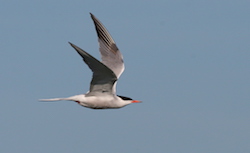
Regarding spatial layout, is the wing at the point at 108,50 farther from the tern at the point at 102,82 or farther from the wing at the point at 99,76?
the wing at the point at 99,76

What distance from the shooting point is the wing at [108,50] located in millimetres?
23953

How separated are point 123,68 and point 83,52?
6.78 meters

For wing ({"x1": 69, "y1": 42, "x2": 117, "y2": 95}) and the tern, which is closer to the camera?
wing ({"x1": 69, "y1": 42, "x2": 117, "y2": 95})

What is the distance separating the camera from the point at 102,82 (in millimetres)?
20203

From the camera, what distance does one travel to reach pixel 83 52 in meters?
17.1

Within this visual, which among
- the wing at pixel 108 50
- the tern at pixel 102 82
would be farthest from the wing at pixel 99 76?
the wing at pixel 108 50

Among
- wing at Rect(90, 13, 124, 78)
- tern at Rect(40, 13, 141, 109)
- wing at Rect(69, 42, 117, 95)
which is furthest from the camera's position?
wing at Rect(90, 13, 124, 78)

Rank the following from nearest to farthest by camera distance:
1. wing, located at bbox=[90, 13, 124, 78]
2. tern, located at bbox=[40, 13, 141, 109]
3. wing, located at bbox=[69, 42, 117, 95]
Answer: wing, located at bbox=[69, 42, 117, 95]
tern, located at bbox=[40, 13, 141, 109]
wing, located at bbox=[90, 13, 124, 78]

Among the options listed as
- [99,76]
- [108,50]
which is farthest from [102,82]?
[108,50]

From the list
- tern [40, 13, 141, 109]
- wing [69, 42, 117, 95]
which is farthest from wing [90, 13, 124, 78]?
wing [69, 42, 117, 95]

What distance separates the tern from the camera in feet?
61.2

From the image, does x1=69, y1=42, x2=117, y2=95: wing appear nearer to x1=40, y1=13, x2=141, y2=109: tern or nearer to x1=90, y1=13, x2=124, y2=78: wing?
x1=40, y1=13, x2=141, y2=109: tern

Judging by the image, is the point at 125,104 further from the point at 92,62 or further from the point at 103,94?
the point at 92,62

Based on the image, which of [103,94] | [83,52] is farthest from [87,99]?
[83,52]
